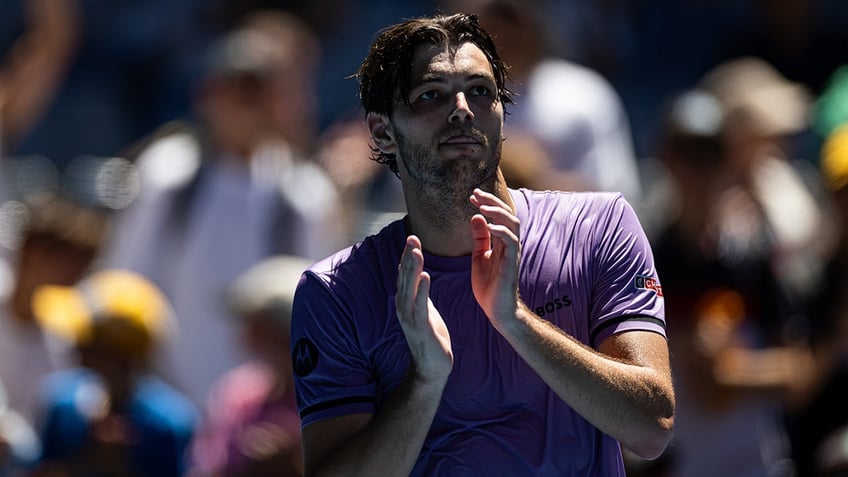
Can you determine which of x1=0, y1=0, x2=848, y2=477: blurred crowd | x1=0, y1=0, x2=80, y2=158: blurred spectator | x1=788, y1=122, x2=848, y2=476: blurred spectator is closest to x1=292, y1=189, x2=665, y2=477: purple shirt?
x1=0, y1=0, x2=848, y2=477: blurred crowd

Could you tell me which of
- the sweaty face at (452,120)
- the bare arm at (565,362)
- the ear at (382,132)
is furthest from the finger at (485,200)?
the ear at (382,132)

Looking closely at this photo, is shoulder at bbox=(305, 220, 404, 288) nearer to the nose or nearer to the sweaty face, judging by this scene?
the sweaty face

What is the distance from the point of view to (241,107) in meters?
7.09

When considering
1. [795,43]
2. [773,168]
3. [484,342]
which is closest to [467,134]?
[484,342]

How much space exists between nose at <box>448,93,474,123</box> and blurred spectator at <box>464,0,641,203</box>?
3.00m

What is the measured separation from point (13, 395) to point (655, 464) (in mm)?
2664

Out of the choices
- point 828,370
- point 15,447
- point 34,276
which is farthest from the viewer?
point 34,276

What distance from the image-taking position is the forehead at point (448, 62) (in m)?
3.50

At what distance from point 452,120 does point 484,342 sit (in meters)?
0.53

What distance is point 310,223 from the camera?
698cm

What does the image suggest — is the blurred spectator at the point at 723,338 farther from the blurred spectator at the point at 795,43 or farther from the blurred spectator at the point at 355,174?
the blurred spectator at the point at 795,43

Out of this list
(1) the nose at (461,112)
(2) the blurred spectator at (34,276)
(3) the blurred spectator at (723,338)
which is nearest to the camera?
(1) the nose at (461,112)

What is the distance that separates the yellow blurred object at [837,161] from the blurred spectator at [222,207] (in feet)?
7.52

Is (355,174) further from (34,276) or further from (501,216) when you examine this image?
(501,216)
